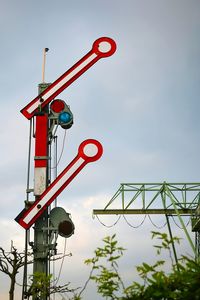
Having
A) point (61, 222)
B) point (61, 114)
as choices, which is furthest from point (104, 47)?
point (61, 222)

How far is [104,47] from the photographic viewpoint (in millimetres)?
12641

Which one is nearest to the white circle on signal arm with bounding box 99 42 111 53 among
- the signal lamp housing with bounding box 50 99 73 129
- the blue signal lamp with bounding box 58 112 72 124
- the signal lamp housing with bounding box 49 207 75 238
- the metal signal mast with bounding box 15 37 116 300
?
the metal signal mast with bounding box 15 37 116 300

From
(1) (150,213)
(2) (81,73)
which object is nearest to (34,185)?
(2) (81,73)

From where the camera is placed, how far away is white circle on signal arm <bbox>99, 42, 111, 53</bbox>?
12641 mm

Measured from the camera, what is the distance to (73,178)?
11391 millimetres

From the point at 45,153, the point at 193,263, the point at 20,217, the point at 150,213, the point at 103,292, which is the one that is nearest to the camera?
the point at 193,263

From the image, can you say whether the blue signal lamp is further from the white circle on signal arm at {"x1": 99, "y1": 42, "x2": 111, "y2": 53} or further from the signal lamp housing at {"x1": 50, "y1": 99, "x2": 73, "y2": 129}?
the white circle on signal arm at {"x1": 99, "y1": 42, "x2": 111, "y2": 53}

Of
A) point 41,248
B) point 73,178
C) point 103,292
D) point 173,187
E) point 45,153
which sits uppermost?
point 173,187

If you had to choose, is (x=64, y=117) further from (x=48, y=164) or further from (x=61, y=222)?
(x=61, y=222)

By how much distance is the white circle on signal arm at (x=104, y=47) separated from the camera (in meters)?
12.6

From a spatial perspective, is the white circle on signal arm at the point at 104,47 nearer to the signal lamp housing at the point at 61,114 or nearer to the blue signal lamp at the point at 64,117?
the signal lamp housing at the point at 61,114

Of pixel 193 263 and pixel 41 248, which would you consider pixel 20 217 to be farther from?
pixel 193 263

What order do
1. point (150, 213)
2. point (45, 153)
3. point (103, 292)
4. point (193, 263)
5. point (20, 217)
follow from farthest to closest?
1. point (150, 213)
2. point (45, 153)
3. point (20, 217)
4. point (103, 292)
5. point (193, 263)

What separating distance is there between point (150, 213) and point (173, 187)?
2561 mm
